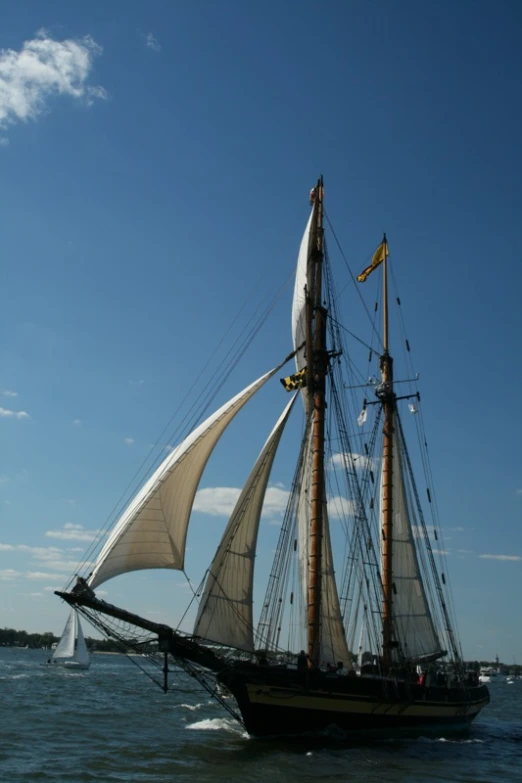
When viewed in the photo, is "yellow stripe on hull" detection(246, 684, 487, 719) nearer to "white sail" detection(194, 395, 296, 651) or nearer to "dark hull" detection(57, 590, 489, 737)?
"dark hull" detection(57, 590, 489, 737)

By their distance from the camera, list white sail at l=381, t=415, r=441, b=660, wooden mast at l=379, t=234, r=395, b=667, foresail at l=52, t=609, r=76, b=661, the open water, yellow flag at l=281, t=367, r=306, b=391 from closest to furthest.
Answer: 1. the open water
2. yellow flag at l=281, t=367, r=306, b=391
3. wooden mast at l=379, t=234, r=395, b=667
4. white sail at l=381, t=415, r=441, b=660
5. foresail at l=52, t=609, r=76, b=661

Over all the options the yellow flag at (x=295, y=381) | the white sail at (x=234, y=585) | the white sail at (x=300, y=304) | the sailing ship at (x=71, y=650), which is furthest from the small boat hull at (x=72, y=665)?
the white sail at (x=234, y=585)

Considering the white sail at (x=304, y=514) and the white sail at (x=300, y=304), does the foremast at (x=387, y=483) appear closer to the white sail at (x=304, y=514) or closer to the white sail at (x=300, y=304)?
the white sail at (x=304, y=514)

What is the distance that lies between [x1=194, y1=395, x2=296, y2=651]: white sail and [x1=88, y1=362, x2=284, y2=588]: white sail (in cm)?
256

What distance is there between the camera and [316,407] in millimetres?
36531

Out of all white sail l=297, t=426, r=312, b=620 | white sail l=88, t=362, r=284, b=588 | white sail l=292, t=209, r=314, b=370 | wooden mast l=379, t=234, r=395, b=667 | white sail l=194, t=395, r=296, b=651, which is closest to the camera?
white sail l=88, t=362, r=284, b=588

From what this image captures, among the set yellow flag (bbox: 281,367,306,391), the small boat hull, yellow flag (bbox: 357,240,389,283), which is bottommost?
the small boat hull

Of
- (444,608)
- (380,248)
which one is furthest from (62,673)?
(380,248)

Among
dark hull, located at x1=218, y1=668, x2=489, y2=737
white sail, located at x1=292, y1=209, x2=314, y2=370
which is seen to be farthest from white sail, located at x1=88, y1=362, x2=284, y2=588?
white sail, located at x1=292, y1=209, x2=314, y2=370

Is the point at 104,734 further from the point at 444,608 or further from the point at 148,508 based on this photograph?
the point at 444,608

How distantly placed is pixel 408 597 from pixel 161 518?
21.2 meters

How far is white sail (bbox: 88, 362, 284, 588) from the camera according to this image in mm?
25922

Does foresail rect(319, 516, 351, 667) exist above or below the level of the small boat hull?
above

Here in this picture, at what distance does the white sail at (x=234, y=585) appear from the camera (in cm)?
2877
